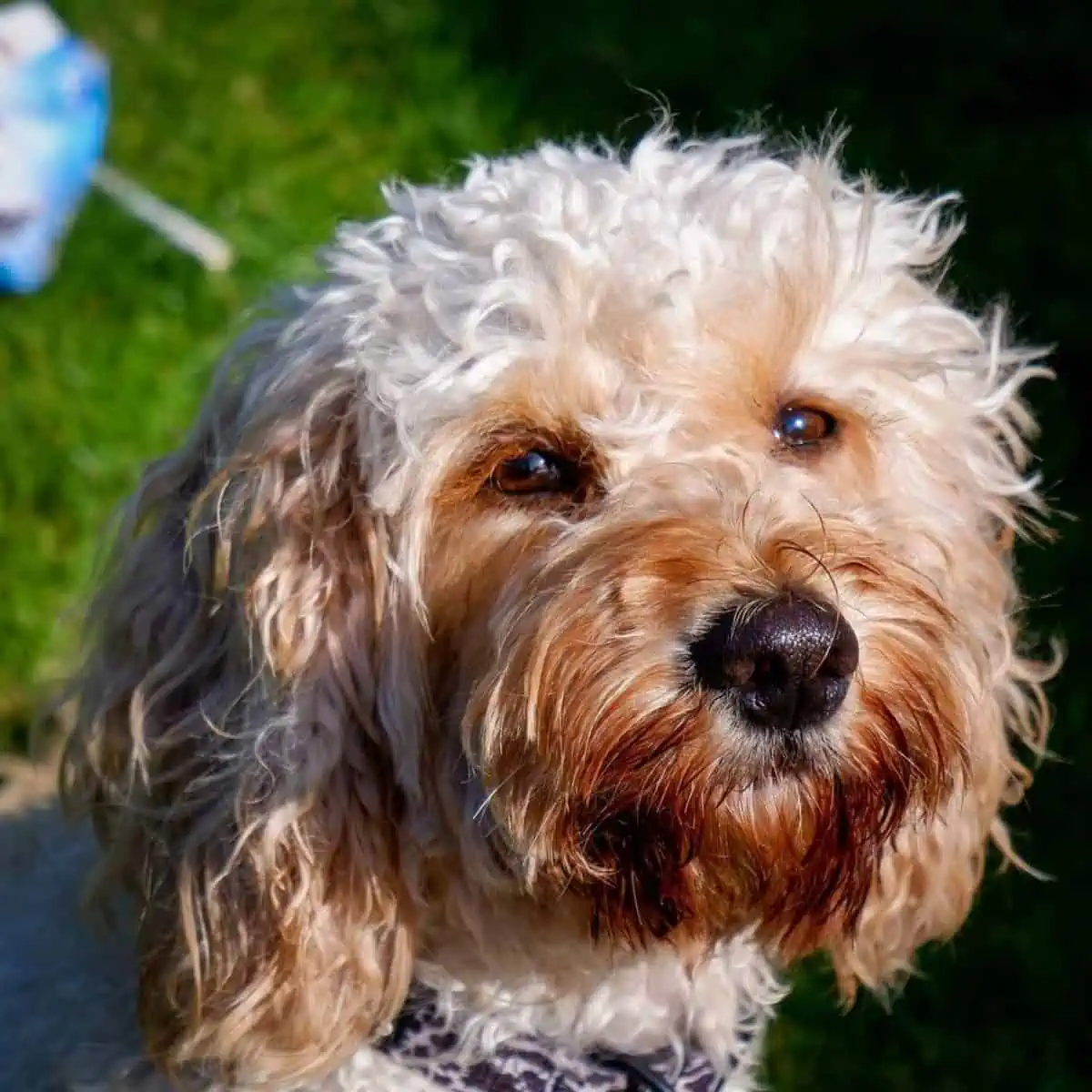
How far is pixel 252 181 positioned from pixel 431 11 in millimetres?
925

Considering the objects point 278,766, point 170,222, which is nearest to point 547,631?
point 278,766

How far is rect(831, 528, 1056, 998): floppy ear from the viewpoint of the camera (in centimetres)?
222

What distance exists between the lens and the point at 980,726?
2141mm

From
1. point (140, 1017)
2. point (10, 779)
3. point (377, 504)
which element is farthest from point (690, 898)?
point (10, 779)

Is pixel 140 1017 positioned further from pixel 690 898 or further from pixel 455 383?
pixel 455 383

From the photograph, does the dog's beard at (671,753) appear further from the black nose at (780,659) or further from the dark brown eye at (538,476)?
the dark brown eye at (538,476)

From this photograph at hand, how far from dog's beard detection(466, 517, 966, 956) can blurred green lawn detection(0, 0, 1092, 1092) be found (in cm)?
140

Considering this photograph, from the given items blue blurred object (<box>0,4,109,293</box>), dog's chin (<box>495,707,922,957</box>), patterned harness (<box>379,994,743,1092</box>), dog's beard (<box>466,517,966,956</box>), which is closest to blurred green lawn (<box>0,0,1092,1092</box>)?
blue blurred object (<box>0,4,109,293</box>)

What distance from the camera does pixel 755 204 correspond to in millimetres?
2096

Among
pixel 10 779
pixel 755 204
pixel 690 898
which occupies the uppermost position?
pixel 755 204

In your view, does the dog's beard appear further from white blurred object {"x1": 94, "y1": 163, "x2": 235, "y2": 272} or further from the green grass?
white blurred object {"x1": 94, "y1": 163, "x2": 235, "y2": 272}

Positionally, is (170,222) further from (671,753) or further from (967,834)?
(671,753)

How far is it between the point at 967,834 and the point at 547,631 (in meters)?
0.83

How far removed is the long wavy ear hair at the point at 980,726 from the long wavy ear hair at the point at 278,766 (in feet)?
2.09
